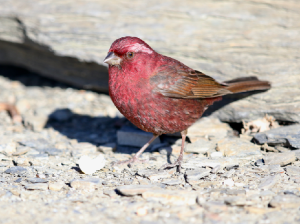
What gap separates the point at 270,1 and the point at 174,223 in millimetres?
5021

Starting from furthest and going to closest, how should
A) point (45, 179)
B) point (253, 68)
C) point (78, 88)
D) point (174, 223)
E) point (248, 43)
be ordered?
point (78, 88)
point (248, 43)
point (253, 68)
point (45, 179)
point (174, 223)

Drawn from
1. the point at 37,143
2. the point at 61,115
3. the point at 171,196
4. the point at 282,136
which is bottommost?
the point at 37,143

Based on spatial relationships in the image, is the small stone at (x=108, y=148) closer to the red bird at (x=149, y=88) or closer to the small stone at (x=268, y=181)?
the red bird at (x=149, y=88)

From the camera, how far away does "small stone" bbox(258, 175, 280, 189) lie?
12.5 ft

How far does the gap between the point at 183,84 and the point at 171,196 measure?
1.71 meters

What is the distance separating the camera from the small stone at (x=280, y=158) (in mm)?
4379

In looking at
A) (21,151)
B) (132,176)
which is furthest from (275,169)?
(21,151)

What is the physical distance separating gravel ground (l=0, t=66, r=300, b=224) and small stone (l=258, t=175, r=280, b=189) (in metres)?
0.01

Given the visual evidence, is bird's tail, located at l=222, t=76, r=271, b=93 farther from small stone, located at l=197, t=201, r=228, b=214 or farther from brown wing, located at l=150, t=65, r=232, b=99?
small stone, located at l=197, t=201, r=228, b=214

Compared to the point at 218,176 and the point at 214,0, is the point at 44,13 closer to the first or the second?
the point at 214,0

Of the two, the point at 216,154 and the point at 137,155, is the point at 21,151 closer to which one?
the point at 137,155

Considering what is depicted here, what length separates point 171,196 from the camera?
3.53 metres

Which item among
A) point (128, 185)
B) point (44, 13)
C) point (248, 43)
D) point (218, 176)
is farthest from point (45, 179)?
point (248, 43)

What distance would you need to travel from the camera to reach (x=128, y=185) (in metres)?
3.85
